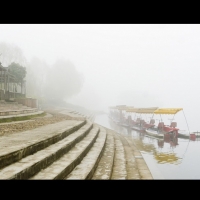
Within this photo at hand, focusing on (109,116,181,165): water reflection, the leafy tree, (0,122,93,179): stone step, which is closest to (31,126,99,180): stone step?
(0,122,93,179): stone step

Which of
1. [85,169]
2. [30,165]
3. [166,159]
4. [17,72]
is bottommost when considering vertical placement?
[166,159]

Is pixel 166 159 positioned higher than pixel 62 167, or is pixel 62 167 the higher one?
pixel 62 167

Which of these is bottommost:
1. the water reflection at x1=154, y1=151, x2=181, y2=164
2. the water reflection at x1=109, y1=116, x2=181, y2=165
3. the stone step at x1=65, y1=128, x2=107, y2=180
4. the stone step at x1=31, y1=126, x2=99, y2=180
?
the water reflection at x1=109, y1=116, x2=181, y2=165

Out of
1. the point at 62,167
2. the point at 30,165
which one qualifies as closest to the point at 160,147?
the point at 62,167

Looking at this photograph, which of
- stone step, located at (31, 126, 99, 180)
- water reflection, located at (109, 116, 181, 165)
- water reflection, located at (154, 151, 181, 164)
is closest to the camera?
stone step, located at (31, 126, 99, 180)

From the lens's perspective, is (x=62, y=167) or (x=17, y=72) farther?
(x=17, y=72)

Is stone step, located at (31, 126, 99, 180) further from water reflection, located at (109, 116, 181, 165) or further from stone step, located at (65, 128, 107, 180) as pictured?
water reflection, located at (109, 116, 181, 165)

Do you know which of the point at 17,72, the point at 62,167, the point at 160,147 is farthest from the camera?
A: the point at 17,72

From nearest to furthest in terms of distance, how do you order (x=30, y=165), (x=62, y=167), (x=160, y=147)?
(x=30, y=165)
(x=62, y=167)
(x=160, y=147)

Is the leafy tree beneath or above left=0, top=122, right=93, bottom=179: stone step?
above

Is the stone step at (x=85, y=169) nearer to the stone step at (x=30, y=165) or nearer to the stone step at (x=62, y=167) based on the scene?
the stone step at (x=62, y=167)

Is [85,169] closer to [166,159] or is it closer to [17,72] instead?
[166,159]

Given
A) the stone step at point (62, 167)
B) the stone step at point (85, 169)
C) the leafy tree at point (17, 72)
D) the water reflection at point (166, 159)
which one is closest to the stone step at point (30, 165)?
the stone step at point (62, 167)

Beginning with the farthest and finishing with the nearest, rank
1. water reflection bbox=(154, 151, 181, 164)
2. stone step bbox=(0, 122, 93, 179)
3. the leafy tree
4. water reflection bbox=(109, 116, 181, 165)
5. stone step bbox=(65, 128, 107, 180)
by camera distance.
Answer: the leafy tree → water reflection bbox=(109, 116, 181, 165) → water reflection bbox=(154, 151, 181, 164) → stone step bbox=(65, 128, 107, 180) → stone step bbox=(0, 122, 93, 179)
